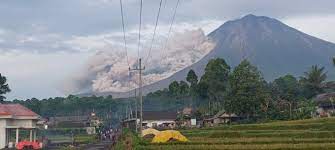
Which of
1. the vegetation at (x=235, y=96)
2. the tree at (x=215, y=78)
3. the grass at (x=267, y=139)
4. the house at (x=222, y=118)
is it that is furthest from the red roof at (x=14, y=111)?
the tree at (x=215, y=78)

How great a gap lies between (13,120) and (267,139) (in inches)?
1633

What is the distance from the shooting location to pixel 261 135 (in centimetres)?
4622

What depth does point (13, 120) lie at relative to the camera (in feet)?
233

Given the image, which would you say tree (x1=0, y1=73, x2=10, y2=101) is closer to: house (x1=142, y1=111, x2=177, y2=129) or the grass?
house (x1=142, y1=111, x2=177, y2=129)

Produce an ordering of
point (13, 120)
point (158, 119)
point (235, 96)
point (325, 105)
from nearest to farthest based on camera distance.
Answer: point (13, 120) < point (235, 96) < point (325, 105) < point (158, 119)

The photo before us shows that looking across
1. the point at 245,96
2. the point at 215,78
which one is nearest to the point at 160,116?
the point at 215,78

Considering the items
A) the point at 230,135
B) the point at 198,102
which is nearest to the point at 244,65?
the point at 230,135

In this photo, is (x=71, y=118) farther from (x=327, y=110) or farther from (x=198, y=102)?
(x=327, y=110)

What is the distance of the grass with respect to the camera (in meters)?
A: 32.6

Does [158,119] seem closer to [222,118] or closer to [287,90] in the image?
[222,118]

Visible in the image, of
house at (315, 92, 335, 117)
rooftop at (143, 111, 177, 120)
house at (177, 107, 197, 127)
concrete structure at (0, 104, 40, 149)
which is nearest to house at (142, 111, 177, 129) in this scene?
rooftop at (143, 111, 177, 120)

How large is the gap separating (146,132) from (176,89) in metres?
60.2

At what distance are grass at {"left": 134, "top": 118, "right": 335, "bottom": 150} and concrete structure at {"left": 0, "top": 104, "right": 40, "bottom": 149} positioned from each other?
28.1 m

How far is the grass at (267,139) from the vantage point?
32625 millimetres
